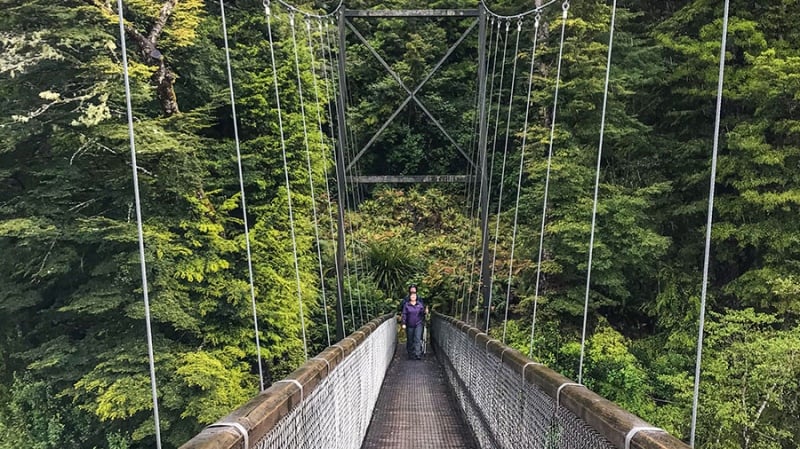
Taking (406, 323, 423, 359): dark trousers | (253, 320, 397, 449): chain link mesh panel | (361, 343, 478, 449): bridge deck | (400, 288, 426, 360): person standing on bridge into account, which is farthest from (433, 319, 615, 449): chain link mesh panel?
(406, 323, 423, 359): dark trousers

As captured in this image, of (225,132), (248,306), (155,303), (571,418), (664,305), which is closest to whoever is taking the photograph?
(571,418)

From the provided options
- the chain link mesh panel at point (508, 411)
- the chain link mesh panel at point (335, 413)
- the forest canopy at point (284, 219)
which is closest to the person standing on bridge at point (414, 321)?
the forest canopy at point (284, 219)

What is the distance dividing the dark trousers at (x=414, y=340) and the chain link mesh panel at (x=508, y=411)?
270 cm

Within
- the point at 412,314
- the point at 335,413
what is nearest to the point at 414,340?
the point at 412,314

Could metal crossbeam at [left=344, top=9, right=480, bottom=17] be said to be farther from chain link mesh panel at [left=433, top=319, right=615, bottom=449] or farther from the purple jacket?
chain link mesh panel at [left=433, top=319, right=615, bottom=449]

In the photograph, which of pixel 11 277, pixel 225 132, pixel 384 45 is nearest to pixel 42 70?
pixel 11 277

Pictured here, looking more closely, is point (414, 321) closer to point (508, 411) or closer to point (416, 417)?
point (416, 417)

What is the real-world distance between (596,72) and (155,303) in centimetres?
748

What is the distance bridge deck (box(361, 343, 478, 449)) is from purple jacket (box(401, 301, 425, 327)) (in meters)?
0.66

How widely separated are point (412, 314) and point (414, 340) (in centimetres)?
76

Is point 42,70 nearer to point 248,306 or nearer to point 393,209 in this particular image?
point 248,306

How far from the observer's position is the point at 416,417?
4.12 m

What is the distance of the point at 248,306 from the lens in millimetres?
8961

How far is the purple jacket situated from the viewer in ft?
22.2
